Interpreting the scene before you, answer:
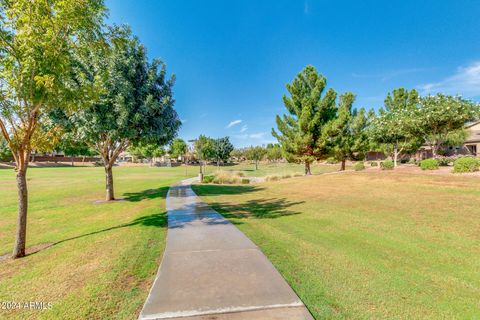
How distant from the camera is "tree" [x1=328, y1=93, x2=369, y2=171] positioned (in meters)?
26.2

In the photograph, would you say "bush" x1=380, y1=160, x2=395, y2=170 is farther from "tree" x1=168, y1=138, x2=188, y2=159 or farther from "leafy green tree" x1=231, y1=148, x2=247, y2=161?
"leafy green tree" x1=231, y1=148, x2=247, y2=161

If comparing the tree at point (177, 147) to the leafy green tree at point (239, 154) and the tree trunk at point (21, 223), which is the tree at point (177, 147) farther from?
the tree trunk at point (21, 223)

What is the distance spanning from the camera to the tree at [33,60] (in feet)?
17.6

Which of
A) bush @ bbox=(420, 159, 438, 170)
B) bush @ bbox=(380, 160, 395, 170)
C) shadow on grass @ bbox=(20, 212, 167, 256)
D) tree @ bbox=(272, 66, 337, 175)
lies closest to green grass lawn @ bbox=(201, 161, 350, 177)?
tree @ bbox=(272, 66, 337, 175)

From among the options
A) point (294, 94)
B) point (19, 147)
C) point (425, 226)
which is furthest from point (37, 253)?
point (294, 94)

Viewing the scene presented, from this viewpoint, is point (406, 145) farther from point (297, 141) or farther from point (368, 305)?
point (368, 305)

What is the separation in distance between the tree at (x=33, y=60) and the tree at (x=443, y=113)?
25444 millimetres

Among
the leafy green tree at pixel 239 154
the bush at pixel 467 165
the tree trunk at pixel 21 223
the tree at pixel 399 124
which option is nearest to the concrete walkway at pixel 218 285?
the tree trunk at pixel 21 223

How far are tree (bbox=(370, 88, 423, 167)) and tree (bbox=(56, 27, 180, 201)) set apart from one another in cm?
2248

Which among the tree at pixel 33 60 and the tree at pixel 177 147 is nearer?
the tree at pixel 33 60

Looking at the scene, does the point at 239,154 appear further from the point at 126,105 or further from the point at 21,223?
the point at 21,223

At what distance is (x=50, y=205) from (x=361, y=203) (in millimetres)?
16624

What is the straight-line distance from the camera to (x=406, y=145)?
27750 mm

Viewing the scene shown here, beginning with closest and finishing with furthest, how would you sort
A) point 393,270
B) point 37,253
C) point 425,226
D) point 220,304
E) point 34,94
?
1. point 220,304
2. point 393,270
3. point 34,94
4. point 37,253
5. point 425,226
